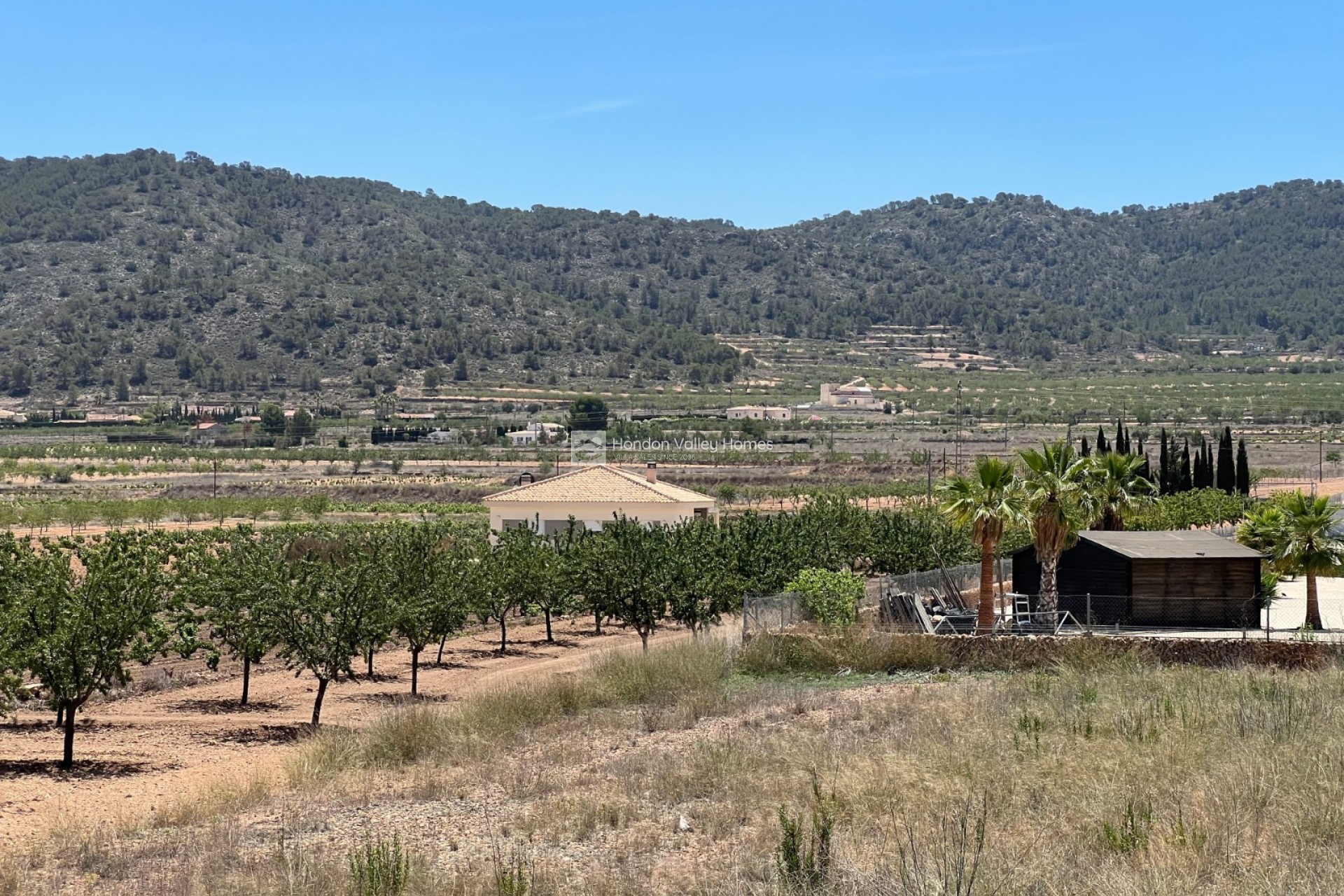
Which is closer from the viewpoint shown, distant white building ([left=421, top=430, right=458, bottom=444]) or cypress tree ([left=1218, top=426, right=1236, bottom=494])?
cypress tree ([left=1218, top=426, right=1236, bottom=494])

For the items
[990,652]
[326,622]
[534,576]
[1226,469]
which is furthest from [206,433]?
[990,652]

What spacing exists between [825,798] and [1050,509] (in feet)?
60.4

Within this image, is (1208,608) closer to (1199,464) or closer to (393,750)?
(393,750)

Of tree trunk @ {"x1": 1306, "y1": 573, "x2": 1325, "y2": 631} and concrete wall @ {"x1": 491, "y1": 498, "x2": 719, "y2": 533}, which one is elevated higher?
tree trunk @ {"x1": 1306, "y1": 573, "x2": 1325, "y2": 631}

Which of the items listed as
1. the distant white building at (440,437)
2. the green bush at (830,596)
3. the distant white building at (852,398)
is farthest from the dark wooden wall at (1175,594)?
the distant white building at (852,398)

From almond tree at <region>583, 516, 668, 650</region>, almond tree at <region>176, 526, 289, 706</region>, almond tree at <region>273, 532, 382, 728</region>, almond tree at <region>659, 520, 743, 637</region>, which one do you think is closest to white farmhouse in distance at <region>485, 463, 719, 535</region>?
almond tree at <region>659, 520, 743, 637</region>

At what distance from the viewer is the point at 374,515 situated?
3487 inches

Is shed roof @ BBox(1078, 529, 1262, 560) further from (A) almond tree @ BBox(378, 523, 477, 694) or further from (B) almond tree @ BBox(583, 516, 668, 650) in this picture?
(A) almond tree @ BBox(378, 523, 477, 694)

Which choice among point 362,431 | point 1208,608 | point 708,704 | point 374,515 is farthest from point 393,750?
point 362,431

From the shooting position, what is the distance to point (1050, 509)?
33250mm

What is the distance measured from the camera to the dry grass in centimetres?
1338

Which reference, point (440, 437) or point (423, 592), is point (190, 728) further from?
point (440, 437)

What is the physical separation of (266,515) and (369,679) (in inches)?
2182

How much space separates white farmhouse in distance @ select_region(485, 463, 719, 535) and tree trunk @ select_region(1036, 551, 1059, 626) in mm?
29674
